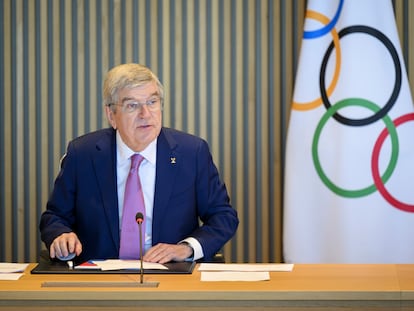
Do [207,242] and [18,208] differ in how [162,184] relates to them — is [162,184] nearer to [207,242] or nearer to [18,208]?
[207,242]

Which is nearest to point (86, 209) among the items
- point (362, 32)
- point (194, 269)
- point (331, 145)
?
point (194, 269)

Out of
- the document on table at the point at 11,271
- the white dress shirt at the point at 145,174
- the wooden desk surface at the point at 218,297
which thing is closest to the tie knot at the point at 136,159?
the white dress shirt at the point at 145,174

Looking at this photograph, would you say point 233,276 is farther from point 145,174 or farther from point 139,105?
point 139,105

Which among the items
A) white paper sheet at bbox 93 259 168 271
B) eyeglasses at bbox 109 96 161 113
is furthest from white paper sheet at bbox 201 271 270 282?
eyeglasses at bbox 109 96 161 113

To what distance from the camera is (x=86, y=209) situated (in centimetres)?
373

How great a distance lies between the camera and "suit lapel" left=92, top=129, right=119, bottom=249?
3.63 metres

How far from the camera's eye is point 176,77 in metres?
5.45

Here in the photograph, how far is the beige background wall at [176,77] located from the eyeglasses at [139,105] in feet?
6.05

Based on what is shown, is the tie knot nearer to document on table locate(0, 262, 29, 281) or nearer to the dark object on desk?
the dark object on desk

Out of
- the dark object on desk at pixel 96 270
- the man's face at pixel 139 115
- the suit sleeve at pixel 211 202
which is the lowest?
the dark object on desk at pixel 96 270

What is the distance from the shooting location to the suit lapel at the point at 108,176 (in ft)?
11.9

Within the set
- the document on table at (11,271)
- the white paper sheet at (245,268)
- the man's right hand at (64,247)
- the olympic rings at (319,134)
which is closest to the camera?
the document on table at (11,271)

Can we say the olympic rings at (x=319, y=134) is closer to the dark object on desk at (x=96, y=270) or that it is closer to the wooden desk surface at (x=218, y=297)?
the dark object on desk at (x=96, y=270)

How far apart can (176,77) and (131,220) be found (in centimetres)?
203
